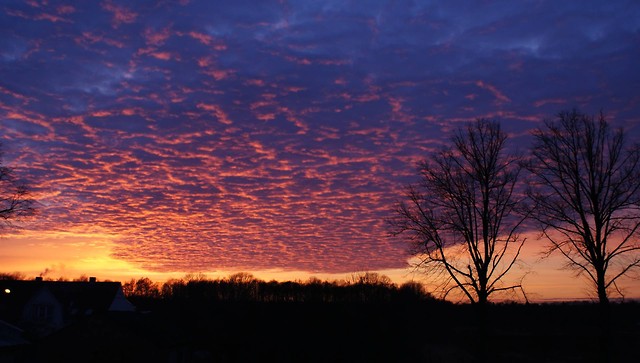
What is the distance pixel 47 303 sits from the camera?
53031mm

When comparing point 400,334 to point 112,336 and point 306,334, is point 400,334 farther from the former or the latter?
point 112,336

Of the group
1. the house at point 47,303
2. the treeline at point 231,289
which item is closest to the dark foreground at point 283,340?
the house at point 47,303

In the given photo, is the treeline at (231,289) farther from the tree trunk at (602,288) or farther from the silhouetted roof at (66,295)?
the tree trunk at (602,288)

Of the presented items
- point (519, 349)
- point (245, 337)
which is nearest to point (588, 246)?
point (245, 337)

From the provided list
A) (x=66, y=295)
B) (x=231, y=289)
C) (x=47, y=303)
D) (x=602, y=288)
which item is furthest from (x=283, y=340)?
(x=231, y=289)

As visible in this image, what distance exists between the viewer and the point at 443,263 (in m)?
25.4

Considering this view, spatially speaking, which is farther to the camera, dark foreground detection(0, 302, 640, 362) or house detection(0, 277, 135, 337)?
house detection(0, 277, 135, 337)

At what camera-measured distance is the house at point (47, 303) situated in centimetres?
5194

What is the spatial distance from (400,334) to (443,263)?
741 cm

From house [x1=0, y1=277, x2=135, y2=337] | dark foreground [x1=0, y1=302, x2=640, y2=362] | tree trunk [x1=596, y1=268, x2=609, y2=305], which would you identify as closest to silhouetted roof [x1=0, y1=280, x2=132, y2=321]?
house [x1=0, y1=277, x2=135, y2=337]

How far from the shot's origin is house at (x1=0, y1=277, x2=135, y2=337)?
51938mm

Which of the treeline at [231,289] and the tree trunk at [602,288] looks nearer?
the tree trunk at [602,288]

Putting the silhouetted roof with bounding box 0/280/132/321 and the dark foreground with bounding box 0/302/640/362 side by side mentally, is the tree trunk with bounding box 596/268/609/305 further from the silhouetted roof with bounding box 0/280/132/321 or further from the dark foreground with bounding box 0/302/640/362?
the silhouetted roof with bounding box 0/280/132/321

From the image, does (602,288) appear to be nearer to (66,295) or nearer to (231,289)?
(66,295)
